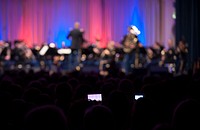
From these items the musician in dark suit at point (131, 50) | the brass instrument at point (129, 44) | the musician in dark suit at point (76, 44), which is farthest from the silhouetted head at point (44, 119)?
the musician in dark suit at point (76, 44)

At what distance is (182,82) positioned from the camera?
8.34 m

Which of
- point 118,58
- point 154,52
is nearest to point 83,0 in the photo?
point 118,58

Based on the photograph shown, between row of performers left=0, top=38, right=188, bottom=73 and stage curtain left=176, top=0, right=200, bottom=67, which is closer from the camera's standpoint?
row of performers left=0, top=38, right=188, bottom=73

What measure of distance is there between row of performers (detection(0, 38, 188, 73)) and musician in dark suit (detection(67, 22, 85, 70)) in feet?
1.11

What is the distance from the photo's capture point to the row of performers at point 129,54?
54.8ft

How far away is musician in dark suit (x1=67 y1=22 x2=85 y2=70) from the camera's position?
18078mm

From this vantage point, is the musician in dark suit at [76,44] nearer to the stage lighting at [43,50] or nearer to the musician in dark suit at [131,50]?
the stage lighting at [43,50]

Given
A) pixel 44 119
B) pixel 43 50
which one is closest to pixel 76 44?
Result: pixel 43 50

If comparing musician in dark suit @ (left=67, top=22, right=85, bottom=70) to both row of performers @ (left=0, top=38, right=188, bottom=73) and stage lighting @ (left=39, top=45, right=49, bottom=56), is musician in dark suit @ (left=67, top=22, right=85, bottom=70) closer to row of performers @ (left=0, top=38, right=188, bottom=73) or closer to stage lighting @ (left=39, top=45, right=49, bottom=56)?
row of performers @ (left=0, top=38, right=188, bottom=73)

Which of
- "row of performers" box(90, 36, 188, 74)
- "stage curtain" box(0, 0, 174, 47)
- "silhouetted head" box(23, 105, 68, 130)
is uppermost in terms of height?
"stage curtain" box(0, 0, 174, 47)

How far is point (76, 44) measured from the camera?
18109mm

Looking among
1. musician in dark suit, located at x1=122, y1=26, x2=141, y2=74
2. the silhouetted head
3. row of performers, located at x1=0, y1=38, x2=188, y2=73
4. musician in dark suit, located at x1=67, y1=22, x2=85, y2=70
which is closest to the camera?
the silhouetted head

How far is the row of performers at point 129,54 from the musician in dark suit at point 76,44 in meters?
0.34

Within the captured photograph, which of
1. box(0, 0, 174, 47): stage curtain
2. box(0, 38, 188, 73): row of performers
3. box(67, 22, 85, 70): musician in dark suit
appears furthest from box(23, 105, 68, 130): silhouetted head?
box(0, 0, 174, 47): stage curtain
